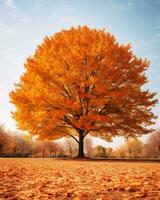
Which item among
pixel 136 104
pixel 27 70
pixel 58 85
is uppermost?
pixel 27 70

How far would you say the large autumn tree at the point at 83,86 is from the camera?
21312 millimetres

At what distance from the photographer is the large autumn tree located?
21.3m

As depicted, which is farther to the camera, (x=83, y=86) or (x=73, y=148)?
(x=73, y=148)

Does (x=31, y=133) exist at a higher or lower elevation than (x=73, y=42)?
lower

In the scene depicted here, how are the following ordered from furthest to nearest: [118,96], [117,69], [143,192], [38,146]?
1. [38,146]
2. [117,69]
3. [118,96]
4. [143,192]

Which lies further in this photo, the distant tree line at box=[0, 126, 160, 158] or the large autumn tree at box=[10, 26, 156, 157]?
the distant tree line at box=[0, 126, 160, 158]

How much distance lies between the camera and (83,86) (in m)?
21.8

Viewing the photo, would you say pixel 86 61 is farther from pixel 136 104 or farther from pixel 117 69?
pixel 136 104

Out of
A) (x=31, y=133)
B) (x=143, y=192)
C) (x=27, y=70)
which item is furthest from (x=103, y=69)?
(x=143, y=192)

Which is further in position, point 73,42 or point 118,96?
point 73,42

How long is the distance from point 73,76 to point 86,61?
6.90 feet

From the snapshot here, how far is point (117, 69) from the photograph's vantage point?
72.9ft

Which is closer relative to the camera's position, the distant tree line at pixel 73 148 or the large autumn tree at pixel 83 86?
the large autumn tree at pixel 83 86

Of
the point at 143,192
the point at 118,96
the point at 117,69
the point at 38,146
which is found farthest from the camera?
the point at 38,146
